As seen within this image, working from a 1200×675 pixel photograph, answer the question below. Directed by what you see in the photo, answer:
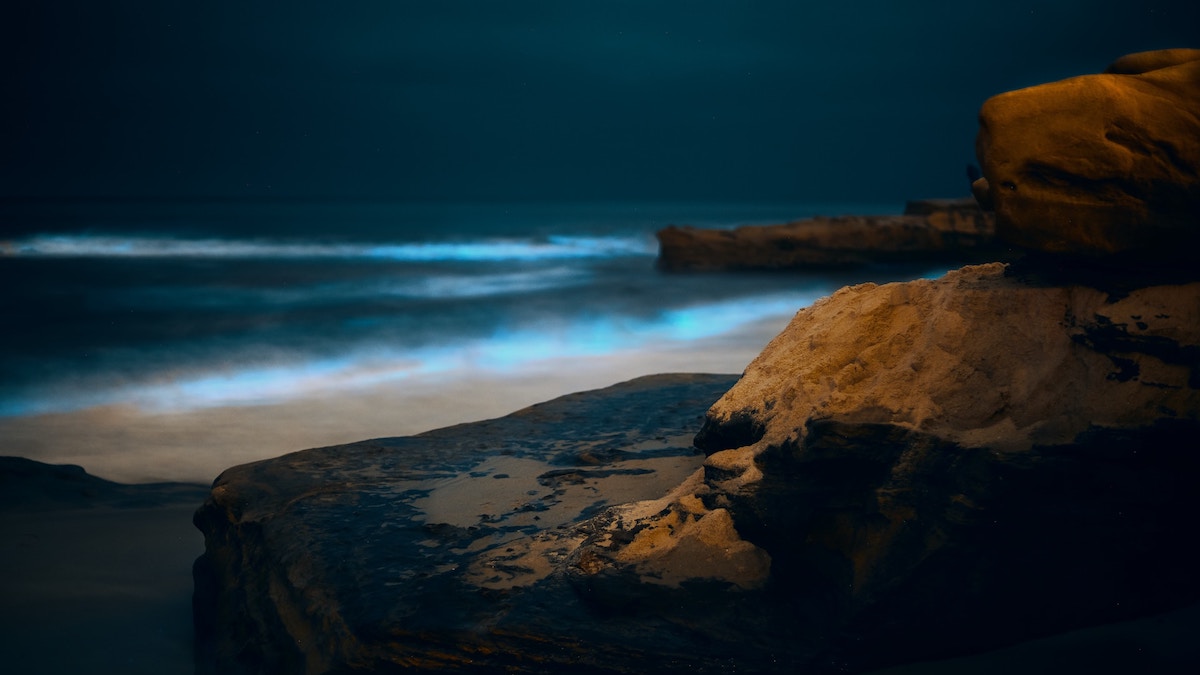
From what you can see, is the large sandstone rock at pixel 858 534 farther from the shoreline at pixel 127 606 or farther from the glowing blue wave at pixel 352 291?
the glowing blue wave at pixel 352 291

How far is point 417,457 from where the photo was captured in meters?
3.80

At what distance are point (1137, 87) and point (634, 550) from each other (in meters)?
1.80

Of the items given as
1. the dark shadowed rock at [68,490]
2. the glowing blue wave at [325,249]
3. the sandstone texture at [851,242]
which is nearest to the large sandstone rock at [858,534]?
the dark shadowed rock at [68,490]

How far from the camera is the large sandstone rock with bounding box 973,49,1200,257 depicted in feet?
7.85

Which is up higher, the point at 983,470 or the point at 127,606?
the point at 983,470

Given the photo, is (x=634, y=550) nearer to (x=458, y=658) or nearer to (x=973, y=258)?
(x=458, y=658)

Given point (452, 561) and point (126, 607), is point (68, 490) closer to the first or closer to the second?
point (126, 607)

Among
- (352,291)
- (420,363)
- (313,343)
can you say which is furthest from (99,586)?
(352,291)

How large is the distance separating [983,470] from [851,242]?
13.6m

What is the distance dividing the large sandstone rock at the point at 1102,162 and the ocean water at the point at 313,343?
4.24 metres

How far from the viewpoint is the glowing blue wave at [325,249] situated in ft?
70.2

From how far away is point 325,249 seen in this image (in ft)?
81.9

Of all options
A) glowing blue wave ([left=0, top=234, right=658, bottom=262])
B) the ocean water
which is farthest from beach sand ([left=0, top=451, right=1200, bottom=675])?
glowing blue wave ([left=0, top=234, right=658, bottom=262])

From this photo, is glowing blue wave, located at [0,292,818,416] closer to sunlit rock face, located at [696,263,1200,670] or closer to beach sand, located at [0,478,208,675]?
beach sand, located at [0,478,208,675]
